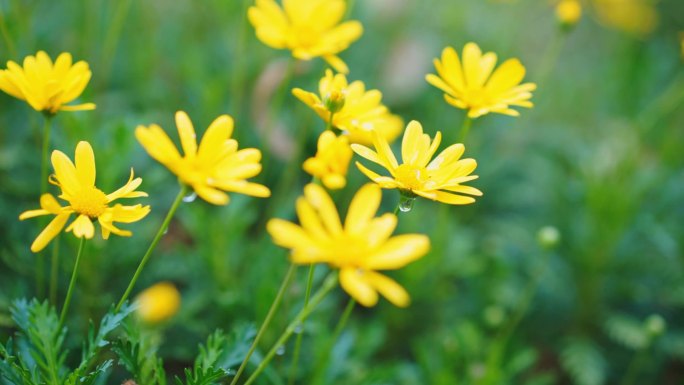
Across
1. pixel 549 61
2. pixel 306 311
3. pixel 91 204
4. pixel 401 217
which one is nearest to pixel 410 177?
pixel 306 311

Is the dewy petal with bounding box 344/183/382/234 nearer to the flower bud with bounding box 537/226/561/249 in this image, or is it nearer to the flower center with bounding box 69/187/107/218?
the flower center with bounding box 69/187/107/218

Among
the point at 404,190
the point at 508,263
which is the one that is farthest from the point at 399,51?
the point at 404,190

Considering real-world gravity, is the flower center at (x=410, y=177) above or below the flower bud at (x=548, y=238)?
above

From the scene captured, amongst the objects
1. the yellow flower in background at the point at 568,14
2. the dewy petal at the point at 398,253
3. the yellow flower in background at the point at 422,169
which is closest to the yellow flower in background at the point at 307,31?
the yellow flower in background at the point at 422,169

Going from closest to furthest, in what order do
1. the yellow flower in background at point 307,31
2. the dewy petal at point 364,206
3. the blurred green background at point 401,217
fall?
the dewy petal at point 364,206 → the yellow flower in background at point 307,31 → the blurred green background at point 401,217

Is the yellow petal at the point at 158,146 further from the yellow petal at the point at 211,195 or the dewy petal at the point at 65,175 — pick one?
the dewy petal at the point at 65,175

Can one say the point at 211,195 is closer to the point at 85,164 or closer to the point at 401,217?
the point at 85,164
